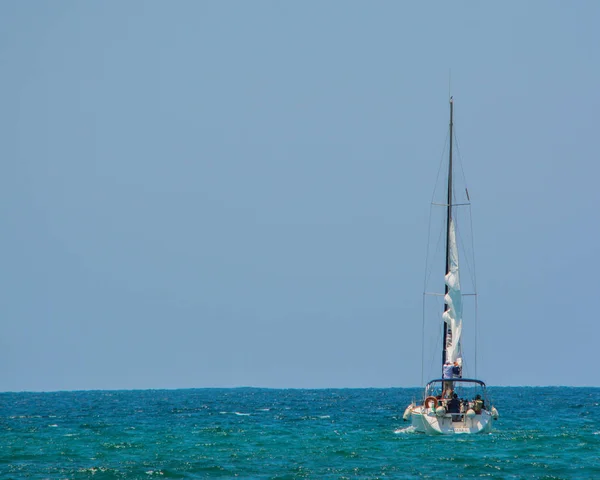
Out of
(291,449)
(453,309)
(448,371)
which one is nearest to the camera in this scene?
(291,449)

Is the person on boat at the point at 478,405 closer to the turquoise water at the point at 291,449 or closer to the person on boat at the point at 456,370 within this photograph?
the turquoise water at the point at 291,449

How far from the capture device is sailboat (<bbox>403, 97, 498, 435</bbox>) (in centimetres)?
5719

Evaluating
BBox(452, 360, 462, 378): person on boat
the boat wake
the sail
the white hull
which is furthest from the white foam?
the sail

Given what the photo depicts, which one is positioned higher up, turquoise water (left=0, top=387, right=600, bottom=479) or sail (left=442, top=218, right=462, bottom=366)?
sail (left=442, top=218, right=462, bottom=366)

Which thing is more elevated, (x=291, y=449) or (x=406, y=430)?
(x=406, y=430)

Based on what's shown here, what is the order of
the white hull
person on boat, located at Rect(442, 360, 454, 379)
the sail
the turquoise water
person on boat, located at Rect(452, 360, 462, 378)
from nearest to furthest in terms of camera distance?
the turquoise water, the white hull, person on boat, located at Rect(442, 360, 454, 379), person on boat, located at Rect(452, 360, 462, 378), the sail

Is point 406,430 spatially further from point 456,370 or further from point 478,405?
point 478,405

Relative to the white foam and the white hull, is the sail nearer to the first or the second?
the white foam

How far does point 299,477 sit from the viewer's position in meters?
42.1

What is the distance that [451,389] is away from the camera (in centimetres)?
5956

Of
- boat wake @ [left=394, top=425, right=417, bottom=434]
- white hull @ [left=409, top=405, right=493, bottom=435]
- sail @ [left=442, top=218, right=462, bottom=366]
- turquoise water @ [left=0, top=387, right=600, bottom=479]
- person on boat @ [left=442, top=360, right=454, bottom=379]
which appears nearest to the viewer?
turquoise water @ [left=0, top=387, right=600, bottom=479]

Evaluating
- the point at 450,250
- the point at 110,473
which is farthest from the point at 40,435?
the point at 450,250

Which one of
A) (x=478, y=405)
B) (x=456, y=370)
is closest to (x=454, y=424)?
(x=478, y=405)

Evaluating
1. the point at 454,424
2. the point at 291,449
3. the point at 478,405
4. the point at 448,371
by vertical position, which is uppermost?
the point at 448,371
